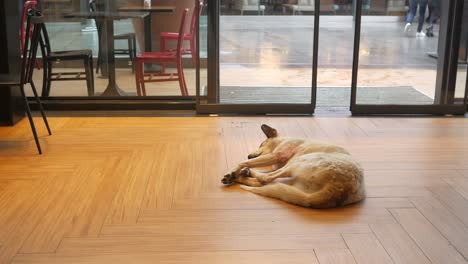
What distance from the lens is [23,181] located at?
3459 mm

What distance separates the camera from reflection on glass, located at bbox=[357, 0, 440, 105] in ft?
16.7

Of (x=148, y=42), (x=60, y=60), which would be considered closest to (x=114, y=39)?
(x=148, y=42)

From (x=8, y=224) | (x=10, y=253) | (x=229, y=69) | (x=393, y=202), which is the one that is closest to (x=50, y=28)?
(x=229, y=69)

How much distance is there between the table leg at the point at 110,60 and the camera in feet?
16.9

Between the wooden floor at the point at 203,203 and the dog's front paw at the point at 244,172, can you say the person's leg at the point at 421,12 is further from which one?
the dog's front paw at the point at 244,172

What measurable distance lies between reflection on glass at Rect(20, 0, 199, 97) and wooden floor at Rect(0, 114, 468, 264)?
70cm

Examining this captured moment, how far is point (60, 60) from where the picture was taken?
5207 millimetres

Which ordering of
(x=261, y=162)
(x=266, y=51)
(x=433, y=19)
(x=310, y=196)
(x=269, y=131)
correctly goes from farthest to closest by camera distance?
1. (x=266, y=51)
2. (x=433, y=19)
3. (x=269, y=131)
4. (x=261, y=162)
5. (x=310, y=196)

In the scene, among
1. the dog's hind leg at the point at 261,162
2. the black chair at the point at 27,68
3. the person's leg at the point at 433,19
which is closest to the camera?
the dog's hind leg at the point at 261,162

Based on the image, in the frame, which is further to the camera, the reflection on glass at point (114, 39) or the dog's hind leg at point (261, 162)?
the reflection on glass at point (114, 39)

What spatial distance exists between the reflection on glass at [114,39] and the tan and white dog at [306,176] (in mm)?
1939

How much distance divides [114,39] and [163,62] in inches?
18.3

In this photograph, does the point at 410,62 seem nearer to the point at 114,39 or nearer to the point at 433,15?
the point at 433,15

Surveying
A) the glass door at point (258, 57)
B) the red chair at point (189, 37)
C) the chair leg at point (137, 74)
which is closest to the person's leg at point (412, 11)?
the glass door at point (258, 57)
